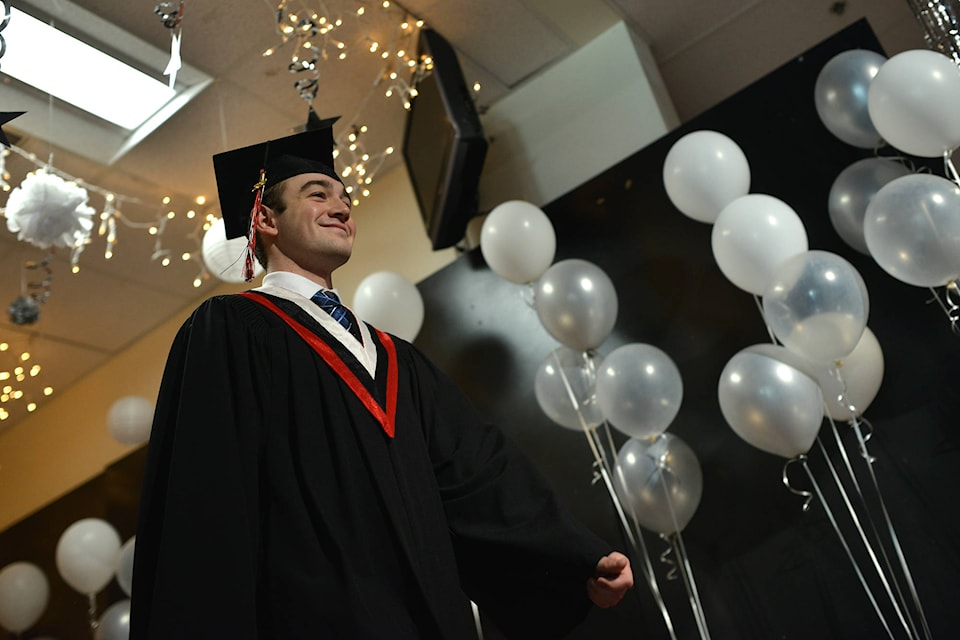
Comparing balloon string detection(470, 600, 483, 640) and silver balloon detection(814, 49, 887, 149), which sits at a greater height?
silver balloon detection(814, 49, 887, 149)

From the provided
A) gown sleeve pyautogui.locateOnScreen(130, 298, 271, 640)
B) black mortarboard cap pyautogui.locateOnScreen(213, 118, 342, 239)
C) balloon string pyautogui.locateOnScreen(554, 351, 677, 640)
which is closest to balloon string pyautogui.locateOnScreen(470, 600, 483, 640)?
balloon string pyautogui.locateOnScreen(554, 351, 677, 640)

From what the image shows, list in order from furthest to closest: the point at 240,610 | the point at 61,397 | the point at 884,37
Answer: the point at 61,397
the point at 884,37
the point at 240,610

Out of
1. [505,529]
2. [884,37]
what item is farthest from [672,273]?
[505,529]

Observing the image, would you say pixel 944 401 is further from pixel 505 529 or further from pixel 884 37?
pixel 884 37

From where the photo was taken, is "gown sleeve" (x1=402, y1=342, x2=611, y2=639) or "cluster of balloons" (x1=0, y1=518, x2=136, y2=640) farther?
"cluster of balloons" (x1=0, y1=518, x2=136, y2=640)

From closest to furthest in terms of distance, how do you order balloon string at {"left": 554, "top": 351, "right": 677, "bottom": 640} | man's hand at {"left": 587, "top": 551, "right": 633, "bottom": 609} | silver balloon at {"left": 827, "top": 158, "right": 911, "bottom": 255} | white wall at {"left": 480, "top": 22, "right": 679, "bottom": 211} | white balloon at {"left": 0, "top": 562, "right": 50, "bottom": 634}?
man's hand at {"left": 587, "top": 551, "right": 633, "bottom": 609} → silver balloon at {"left": 827, "top": 158, "right": 911, "bottom": 255} → balloon string at {"left": 554, "top": 351, "right": 677, "bottom": 640} → white wall at {"left": 480, "top": 22, "right": 679, "bottom": 211} → white balloon at {"left": 0, "top": 562, "right": 50, "bottom": 634}

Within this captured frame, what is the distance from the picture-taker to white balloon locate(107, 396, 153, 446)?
4500 millimetres

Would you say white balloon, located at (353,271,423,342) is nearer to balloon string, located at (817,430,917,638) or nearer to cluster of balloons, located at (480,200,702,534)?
cluster of balloons, located at (480,200,702,534)

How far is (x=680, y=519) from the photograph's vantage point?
2.94 metres

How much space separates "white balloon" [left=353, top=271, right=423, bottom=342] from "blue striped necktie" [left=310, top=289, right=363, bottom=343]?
1969 millimetres

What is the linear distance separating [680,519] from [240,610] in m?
1.99

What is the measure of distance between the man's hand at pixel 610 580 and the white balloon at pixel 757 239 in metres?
1.49

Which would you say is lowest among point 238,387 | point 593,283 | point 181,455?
point 181,455

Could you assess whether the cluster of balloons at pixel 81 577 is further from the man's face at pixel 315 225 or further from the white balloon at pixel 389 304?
the man's face at pixel 315 225
